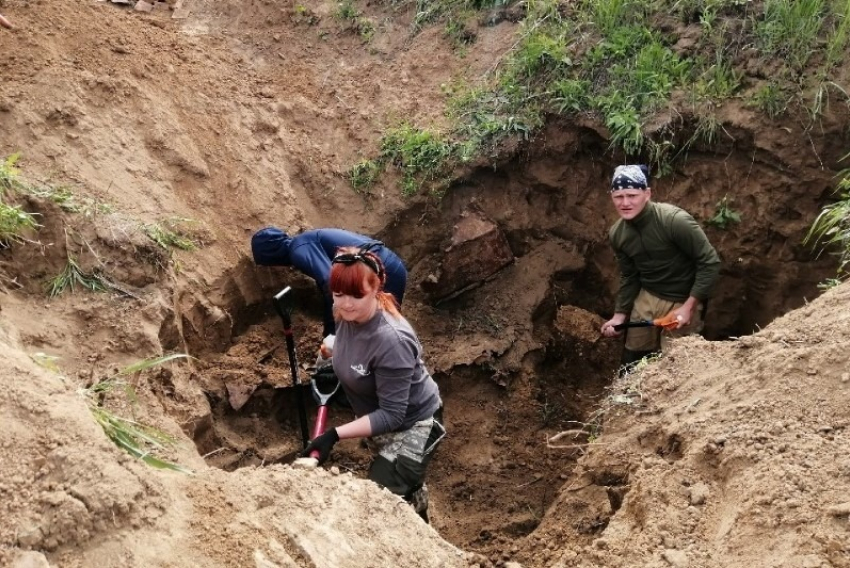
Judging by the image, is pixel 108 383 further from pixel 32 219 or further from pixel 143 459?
pixel 32 219

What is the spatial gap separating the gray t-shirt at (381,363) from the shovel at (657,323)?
1.99 metres

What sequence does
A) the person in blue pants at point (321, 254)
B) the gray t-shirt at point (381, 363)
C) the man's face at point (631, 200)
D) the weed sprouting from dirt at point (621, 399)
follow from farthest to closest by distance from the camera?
the man's face at point (631, 200) < the person in blue pants at point (321, 254) < the weed sprouting from dirt at point (621, 399) < the gray t-shirt at point (381, 363)

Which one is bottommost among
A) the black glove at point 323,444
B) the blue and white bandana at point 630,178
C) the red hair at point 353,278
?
the black glove at point 323,444

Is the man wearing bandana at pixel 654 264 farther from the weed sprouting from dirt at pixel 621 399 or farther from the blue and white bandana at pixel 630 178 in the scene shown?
the weed sprouting from dirt at pixel 621 399

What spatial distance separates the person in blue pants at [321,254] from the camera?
4.51m

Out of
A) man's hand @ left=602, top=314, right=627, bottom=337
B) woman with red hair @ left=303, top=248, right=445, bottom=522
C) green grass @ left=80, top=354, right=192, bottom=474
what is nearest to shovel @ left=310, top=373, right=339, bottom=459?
woman with red hair @ left=303, top=248, right=445, bottom=522

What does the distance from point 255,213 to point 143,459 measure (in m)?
2.93

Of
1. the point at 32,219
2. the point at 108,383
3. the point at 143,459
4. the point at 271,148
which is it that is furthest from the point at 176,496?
the point at 271,148

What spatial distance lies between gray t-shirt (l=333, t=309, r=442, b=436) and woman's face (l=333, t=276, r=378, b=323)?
59mm

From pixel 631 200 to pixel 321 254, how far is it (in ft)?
6.07

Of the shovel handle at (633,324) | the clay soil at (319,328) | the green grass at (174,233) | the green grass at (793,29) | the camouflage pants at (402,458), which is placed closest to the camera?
the clay soil at (319,328)

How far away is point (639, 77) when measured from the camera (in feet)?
18.7

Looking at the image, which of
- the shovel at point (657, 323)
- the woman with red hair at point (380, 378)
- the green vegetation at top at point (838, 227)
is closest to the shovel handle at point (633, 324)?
the shovel at point (657, 323)

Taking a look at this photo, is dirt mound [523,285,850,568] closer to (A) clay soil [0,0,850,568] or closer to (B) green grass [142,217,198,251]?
(A) clay soil [0,0,850,568]
